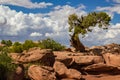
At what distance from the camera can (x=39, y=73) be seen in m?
28.8

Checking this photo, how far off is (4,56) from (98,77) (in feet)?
39.4

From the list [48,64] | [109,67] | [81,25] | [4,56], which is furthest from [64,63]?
[81,25]

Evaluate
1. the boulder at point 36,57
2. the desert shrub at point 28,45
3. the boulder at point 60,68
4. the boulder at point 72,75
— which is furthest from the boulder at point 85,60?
the desert shrub at point 28,45

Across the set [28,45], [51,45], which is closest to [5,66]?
[51,45]

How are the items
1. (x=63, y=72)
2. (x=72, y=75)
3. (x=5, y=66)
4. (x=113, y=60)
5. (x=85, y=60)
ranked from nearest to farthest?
(x=5, y=66), (x=72, y=75), (x=63, y=72), (x=85, y=60), (x=113, y=60)

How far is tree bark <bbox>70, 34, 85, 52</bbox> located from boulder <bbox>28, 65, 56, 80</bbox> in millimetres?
19938

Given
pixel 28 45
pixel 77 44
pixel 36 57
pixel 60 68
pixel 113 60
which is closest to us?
pixel 60 68

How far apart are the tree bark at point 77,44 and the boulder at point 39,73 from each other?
19.9m

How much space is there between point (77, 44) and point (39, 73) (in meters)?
21.9

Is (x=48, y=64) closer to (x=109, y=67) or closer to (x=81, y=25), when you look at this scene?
(x=109, y=67)

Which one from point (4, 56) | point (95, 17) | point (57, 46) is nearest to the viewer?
point (4, 56)

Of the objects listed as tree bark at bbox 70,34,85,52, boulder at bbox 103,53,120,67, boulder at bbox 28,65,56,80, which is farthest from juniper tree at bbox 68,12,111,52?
boulder at bbox 28,65,56,80

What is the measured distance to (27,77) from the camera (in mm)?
29281

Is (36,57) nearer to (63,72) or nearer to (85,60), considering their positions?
(63,72)
